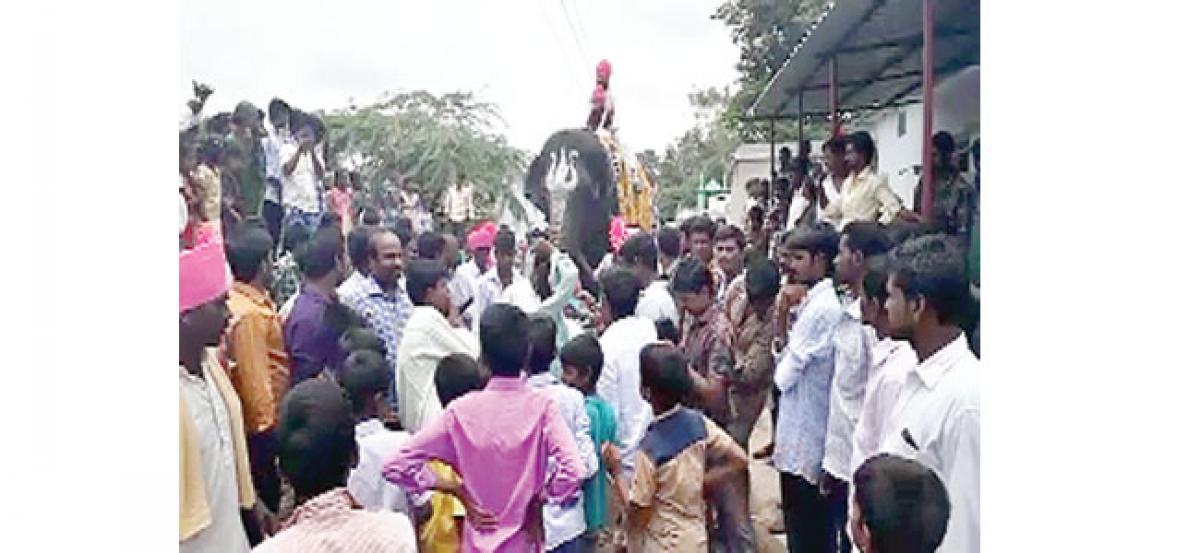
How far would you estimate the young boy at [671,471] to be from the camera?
2.15 m

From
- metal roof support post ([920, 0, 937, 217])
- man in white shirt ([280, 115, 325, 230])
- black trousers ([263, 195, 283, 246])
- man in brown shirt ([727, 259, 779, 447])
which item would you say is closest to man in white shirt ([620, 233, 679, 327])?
man in brown shirt ([727, 259, 779, 447])

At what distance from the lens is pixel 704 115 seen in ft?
6.64

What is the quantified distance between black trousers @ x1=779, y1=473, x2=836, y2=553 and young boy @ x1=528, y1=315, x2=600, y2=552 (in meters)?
0.45

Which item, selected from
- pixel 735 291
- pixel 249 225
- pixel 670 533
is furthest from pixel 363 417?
pixel 735 291

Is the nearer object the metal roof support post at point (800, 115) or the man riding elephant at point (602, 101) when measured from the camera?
the man riding elephant at point (602, 101)

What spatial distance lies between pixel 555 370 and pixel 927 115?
772 millimetres

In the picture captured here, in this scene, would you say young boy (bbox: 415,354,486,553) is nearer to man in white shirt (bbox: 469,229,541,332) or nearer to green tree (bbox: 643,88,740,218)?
man in white shirt (bbox: 469,229,541,332)

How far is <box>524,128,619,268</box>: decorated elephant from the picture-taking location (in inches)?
87.7

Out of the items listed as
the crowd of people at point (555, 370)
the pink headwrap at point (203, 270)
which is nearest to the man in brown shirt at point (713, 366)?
the crowd of people at point (555, 370)

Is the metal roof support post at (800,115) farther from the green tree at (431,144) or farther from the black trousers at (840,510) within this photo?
the black trousers at (840,510)

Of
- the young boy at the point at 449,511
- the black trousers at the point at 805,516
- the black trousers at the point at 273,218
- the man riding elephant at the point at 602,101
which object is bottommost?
the black trousers at the point at 805,516

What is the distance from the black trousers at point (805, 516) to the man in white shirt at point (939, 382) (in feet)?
1.96
